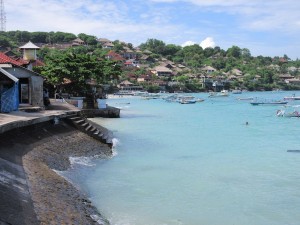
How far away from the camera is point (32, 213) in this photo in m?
7.52

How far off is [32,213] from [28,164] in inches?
156

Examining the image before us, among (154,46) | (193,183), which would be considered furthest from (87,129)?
(154,46)

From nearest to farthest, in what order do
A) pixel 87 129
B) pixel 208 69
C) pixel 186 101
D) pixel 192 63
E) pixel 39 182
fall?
pixel 39 182
pixel 87 129
pixel 186 101
pixel 208 69
pixel 192 63

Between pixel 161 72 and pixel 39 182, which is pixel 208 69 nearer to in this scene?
pixel 161 72

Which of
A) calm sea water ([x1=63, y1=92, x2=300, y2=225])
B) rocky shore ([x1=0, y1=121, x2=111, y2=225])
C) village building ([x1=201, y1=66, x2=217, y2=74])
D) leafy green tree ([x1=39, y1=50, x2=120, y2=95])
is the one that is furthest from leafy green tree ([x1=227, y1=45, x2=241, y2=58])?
rocky shore ([x1=0, y1=121, x2=111, y2=225])

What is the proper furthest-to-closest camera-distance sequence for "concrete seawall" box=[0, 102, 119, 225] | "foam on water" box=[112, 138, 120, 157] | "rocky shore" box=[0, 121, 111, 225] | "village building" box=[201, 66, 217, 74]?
"village building" box=[201, 66, 217, 74] < "foam on water" box=[112, 138, 120, 157] < "concrete seawall" box=[0, 102, 119, 225] < "rocky shore" box=[0, 121, 111, 225]

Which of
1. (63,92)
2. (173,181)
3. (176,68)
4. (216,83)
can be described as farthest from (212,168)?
(176,68)

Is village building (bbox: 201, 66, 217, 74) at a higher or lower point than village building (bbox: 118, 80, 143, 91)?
higher

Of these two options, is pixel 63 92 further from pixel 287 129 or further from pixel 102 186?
pixel 102 186

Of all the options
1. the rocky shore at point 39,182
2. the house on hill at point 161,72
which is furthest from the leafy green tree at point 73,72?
the house on hill at point 161,72

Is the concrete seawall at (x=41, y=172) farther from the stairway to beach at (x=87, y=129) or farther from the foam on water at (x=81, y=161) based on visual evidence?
the stairway to beach at (x=87, y=129)

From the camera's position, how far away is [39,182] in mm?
9836

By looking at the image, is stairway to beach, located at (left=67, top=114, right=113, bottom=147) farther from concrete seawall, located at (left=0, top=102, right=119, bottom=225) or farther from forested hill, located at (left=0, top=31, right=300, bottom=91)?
forested hill, located at (left=0, top=31, right=300, bottom=91)

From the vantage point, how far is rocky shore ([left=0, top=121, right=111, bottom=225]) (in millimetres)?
7566
